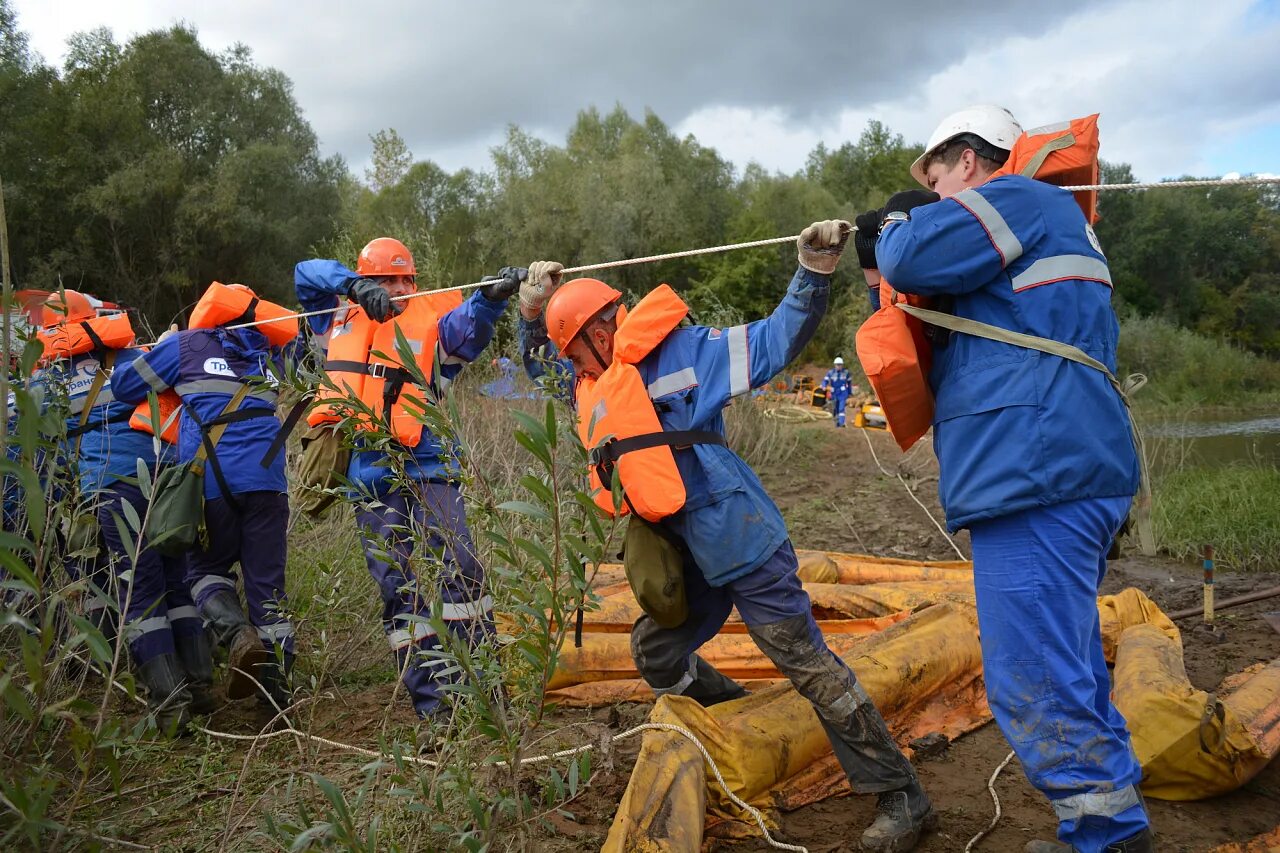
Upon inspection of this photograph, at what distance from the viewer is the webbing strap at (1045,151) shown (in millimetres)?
2674

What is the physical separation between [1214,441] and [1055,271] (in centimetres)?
1642

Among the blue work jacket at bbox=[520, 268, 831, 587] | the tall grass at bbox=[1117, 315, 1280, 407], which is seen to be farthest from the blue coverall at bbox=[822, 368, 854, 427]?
the blue work jacket at bbox=[520, 268, 831, 587]

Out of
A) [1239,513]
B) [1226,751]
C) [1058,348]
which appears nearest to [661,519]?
[1058,348]

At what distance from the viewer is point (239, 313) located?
16.4ft

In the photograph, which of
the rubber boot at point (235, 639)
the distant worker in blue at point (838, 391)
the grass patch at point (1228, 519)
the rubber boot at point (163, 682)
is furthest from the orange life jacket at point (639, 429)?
the distant worker in blue at point (838, 391)

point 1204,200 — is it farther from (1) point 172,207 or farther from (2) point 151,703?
(2) point 151,703

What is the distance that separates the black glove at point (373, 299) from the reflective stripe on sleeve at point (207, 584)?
1.62m

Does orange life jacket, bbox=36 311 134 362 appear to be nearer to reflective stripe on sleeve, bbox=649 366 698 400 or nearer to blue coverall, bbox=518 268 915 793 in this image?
blue coverall, bbox=518 268 915 793

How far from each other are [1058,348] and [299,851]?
2148 mm

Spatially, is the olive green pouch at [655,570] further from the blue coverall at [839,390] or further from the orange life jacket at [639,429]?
the blue coverall at [839,390]

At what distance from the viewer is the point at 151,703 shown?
434 cm

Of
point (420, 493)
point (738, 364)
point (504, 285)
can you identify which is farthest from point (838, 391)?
point (738, 364)

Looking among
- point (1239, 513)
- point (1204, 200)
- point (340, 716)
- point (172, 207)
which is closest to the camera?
point (340, 716)

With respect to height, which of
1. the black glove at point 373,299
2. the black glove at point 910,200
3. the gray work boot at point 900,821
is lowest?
the gray work boot at point 900,821
